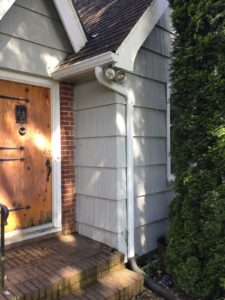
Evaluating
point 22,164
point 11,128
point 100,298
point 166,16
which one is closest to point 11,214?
point 22,164

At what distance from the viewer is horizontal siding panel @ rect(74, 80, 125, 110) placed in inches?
145

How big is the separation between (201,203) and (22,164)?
217 cm

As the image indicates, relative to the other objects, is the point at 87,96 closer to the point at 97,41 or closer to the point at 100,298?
the point at 97,41

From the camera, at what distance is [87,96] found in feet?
13.1

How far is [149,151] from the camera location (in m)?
4.19

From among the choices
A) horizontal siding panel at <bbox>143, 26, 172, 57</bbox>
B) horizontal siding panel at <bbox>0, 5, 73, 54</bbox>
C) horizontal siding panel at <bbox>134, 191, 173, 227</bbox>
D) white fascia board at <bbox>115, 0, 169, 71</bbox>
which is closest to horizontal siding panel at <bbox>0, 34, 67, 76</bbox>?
horizontal siding panel at <bbox>0, 5, 73, 54</bbox>

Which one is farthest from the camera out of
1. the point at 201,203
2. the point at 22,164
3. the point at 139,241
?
the point at 139,241

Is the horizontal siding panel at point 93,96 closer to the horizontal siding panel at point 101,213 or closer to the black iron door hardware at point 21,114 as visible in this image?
the black iron door hardware at point 21,114

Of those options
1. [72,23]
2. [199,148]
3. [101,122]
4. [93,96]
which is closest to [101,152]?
[101,122]

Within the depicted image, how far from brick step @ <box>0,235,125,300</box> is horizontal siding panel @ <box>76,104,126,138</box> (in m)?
1.40

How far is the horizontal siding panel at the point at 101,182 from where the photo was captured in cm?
365

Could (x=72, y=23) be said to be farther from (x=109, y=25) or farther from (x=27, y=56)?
(x=27, y=56)

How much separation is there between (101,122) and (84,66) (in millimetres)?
714

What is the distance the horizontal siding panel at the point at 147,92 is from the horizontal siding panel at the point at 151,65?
81mm
